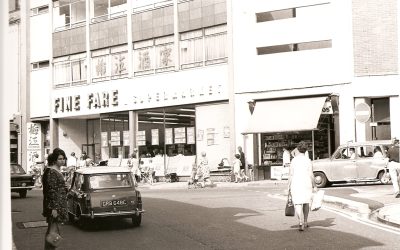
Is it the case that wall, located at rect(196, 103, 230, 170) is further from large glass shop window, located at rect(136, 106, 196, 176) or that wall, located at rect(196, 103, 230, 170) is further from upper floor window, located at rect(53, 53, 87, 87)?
upper floor window, located at rect(53, 53, 87, 87)

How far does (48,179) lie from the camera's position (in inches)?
327

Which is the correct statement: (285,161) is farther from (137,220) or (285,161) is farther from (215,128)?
(137,220)

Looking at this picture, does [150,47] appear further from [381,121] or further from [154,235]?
[154,235]

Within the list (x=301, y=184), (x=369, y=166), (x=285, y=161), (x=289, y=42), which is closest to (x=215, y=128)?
(x=285, y=161)

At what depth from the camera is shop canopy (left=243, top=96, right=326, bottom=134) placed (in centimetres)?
2636

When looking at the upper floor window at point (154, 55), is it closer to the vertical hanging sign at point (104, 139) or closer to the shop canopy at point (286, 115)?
the vertical hanging sign at point (104, 139)

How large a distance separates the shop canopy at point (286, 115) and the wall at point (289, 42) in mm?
842

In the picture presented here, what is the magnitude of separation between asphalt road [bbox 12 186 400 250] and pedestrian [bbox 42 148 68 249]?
80.8 inches

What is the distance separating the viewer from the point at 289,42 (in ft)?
92.3

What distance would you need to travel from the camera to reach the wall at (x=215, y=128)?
1169 inches

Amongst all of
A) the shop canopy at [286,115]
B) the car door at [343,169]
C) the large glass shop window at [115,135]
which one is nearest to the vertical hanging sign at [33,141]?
the large glass shop window at [115,135]

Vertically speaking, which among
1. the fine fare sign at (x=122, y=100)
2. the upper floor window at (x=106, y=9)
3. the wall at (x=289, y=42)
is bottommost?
the fine fare sign at (x=122, y=100)

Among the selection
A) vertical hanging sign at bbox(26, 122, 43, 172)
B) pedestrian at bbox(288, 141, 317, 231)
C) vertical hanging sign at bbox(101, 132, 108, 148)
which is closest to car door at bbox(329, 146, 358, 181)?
pedestrian at bbox(288, 141, 317, 231)

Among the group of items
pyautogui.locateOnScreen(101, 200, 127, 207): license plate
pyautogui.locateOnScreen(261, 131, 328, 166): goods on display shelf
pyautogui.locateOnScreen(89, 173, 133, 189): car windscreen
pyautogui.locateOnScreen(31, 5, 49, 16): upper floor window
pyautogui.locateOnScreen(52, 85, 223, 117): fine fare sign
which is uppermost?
pyautogui.locateOnScreen(31, 5, 49, 16): upper floor window
